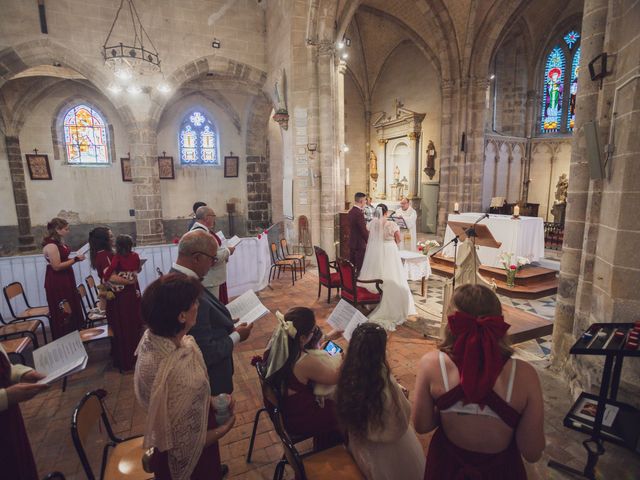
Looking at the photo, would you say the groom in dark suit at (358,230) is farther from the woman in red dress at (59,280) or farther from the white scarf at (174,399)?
the white scarf at (174,399)

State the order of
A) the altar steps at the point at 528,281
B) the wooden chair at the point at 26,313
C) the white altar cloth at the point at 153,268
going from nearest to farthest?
the wooden chair at the point at 26,313 < the white altar cloth at the point at 153,268 < the altar steps at the point at 528,281

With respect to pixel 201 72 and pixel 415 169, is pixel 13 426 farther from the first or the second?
pixel 415 169

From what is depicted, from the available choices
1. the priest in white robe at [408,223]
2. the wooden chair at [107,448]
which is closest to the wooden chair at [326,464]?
the wooden chair at [107,448]

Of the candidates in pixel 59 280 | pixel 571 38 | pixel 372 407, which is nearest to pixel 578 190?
pixel 372 407

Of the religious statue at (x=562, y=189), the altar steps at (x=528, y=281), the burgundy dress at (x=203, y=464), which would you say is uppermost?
the religious statue at (x=562, y=189)

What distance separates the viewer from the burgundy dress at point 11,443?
1830 millimetres

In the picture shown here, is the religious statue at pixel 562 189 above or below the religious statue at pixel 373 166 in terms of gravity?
below

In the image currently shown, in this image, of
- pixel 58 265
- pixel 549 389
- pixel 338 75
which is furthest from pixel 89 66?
pixel 549 389

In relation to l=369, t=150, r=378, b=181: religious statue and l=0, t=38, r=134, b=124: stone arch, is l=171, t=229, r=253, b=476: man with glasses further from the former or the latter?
l=369, t=150, r=378, b=181: religious statue

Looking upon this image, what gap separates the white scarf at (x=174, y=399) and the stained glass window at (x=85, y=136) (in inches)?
553

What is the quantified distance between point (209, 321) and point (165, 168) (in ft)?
42.6

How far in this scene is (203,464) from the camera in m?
1.90

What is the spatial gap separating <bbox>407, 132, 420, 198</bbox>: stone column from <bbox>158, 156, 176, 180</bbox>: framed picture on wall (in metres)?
9.81

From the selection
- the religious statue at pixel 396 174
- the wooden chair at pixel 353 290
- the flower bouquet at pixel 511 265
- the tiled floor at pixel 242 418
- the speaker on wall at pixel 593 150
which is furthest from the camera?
the religious statue at pixel 396 174
